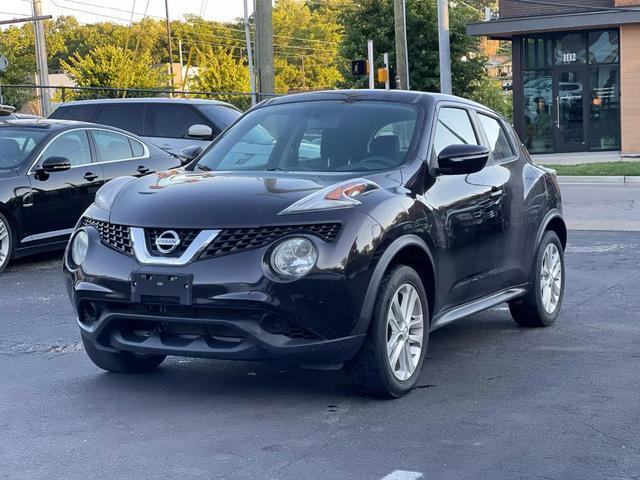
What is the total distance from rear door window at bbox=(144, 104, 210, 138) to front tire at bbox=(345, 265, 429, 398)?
37.8 ft

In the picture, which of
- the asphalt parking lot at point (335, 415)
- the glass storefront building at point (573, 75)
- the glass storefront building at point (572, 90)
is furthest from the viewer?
the glass storefront building at point (572, 90)

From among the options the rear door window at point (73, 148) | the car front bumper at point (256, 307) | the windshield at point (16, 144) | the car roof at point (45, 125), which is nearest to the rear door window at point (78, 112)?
the car roof at point (45, 125)

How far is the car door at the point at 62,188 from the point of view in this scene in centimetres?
1126

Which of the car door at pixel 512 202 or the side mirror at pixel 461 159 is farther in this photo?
the car door at pixel 512 202

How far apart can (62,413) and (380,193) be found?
2.03 meters

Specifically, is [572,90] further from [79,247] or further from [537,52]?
[79,247]

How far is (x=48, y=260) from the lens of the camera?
39.9 feet

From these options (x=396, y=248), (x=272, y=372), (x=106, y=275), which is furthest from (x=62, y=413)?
(x=396, y=248)

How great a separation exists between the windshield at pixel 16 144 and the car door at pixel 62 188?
16 cm

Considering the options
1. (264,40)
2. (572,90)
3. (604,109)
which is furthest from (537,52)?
(264,40)

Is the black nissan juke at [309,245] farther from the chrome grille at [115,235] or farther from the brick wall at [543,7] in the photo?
the brick wall at [543,7]

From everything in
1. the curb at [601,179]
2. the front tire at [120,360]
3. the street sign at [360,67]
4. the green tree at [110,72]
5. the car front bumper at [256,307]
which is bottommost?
the curb at [601,179]

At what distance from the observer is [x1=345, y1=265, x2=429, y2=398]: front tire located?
5582 mm

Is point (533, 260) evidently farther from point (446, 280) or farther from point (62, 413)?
point (62, 413)
